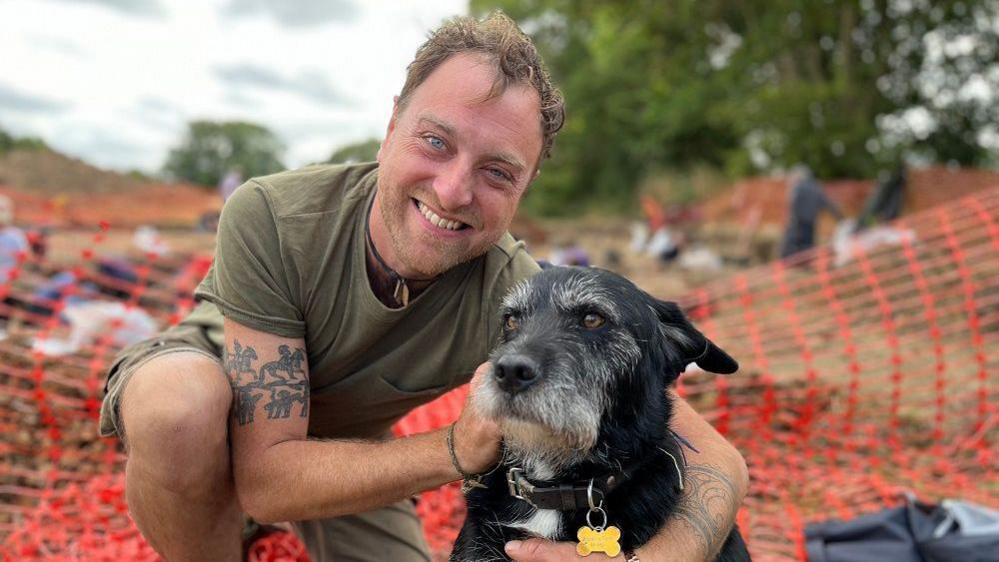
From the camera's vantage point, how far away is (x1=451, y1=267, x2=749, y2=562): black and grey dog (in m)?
2.14

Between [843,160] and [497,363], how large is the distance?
18.7 metres

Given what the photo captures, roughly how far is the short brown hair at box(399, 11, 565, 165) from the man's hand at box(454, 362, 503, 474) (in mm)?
872

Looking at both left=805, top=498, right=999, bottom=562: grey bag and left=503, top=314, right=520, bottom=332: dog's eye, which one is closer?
left=503, top=314, right=520, bottom=332: dog's eye

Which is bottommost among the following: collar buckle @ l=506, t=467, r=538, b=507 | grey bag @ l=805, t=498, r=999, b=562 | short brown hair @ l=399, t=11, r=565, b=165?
grey bag @ l=805, t=498, r=999, b=562

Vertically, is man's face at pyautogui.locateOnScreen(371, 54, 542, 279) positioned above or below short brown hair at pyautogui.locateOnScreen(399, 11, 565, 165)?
below

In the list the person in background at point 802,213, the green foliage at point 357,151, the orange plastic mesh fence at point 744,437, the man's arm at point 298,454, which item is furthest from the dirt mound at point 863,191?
the man's arm at point 298,454

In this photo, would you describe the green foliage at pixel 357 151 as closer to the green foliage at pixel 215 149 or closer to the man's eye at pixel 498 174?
the man's eye at pixel 498 174

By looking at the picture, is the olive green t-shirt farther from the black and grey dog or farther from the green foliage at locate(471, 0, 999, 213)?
the green foliage at locate(471, 0, 999, 213)

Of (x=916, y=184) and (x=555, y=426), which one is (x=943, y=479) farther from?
(x=916, y=184)

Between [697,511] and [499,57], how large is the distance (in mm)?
1462

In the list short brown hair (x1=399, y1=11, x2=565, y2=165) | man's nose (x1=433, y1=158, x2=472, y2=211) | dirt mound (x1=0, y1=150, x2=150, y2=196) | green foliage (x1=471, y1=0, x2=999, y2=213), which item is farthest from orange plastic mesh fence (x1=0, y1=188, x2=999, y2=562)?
dirt mound (x1=0, y1=150, x2=150, y2=196)

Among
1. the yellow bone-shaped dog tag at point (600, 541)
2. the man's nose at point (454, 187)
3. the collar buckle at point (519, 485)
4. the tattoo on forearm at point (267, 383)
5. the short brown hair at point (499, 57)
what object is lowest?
the yellow bone-shaped dog tag at point (600, 541)

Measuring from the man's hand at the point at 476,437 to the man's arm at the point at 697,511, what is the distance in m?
0.25

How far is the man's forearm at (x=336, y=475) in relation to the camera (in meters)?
2.29
